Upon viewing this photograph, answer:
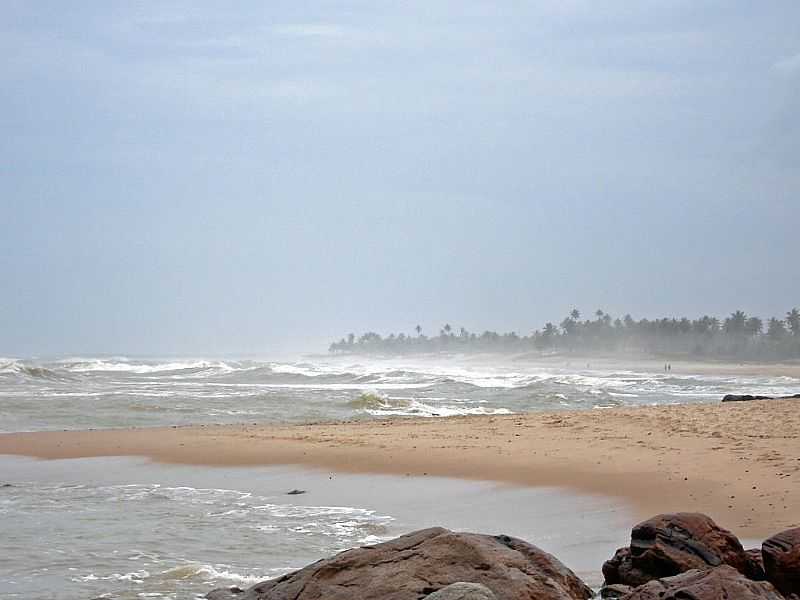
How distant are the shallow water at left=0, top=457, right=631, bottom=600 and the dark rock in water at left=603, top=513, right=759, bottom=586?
0.98 meters

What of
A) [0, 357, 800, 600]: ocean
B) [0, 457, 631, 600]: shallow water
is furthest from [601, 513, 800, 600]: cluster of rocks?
Answer: [0, 457, 631, 600]: shallow water

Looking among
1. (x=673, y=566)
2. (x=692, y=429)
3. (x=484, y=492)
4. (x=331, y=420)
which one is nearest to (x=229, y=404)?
(x=331, y=420)

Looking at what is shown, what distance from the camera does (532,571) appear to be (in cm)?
554

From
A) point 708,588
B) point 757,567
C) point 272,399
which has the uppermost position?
point 708,588

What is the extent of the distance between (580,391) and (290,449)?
19647mm

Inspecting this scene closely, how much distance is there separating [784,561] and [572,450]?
27.7ft

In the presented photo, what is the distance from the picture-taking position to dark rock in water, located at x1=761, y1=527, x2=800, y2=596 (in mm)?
5844

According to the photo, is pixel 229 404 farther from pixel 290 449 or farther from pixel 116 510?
pixel 116 510

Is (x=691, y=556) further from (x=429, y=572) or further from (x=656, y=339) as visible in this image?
(x=656, y=339)

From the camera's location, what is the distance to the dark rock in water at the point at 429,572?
5.24 m

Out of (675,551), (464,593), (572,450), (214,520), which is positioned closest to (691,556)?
(675,551)

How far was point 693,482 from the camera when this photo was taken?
1093 cm

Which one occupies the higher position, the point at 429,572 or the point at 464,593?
the point at 464,593

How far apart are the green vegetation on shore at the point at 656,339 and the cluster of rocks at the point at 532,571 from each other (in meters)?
106
